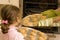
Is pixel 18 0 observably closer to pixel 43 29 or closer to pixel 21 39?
pixel 43 29

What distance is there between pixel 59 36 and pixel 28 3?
726 mm

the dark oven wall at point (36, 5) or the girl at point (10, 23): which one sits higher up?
the dark oven wall at point (36, 5)

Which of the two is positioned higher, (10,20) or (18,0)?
(18,0)

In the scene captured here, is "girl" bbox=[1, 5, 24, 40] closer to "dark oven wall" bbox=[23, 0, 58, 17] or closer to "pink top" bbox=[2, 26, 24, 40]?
"pink top" bbox=[2, 26, 24, 40]

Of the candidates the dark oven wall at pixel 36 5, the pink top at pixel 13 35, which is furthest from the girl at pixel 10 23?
the dark oven wall at pixel 36 5

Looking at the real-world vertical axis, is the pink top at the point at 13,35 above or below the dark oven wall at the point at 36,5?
below

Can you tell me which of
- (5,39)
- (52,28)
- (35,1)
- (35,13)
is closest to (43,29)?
(52,28)

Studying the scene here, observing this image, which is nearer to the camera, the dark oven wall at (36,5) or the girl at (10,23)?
the girl at (10,23)

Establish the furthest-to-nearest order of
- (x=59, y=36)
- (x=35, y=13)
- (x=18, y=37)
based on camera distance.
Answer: (x=35, y=13) → (x=59, y=36) → (x=18, y=37)

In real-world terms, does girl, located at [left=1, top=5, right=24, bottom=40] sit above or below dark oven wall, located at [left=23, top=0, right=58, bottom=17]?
below

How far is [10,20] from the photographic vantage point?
1677mm

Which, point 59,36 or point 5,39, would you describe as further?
point 59,36

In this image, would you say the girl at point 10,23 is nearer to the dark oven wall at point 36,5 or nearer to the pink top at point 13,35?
the pink top at point 13,35

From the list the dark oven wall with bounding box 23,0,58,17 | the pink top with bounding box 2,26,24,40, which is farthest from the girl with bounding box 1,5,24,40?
the dark oven wall with bounding box 23,0,58,17
